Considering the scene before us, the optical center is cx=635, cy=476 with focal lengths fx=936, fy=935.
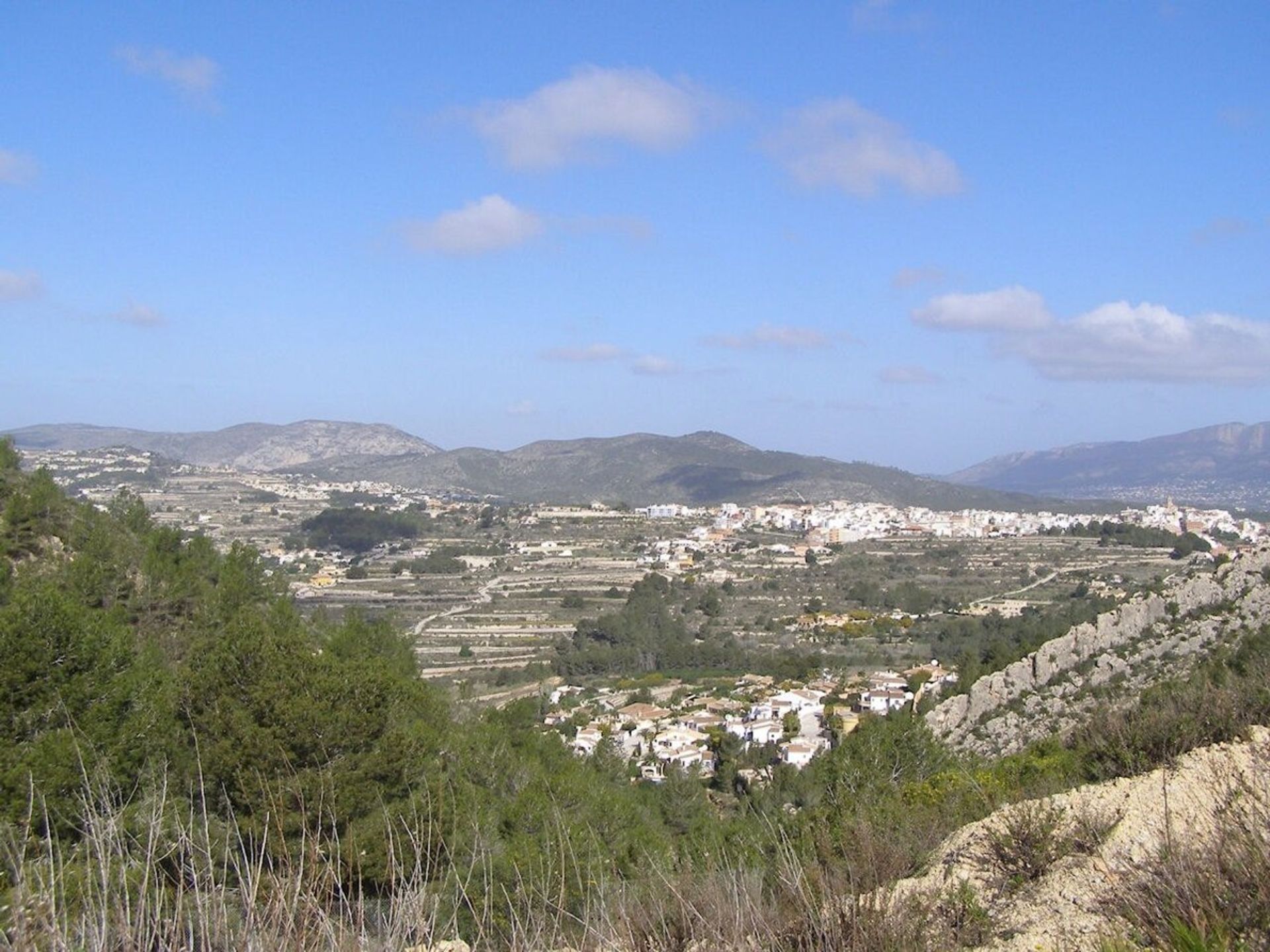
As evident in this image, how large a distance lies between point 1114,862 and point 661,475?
99.3 metres

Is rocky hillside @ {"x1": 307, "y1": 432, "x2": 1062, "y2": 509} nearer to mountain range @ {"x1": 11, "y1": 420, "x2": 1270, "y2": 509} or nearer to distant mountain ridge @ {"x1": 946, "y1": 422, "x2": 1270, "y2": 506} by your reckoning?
mountain range @ {"x1": 11, "y1": 420, "x2": 1270, "y2": 509}

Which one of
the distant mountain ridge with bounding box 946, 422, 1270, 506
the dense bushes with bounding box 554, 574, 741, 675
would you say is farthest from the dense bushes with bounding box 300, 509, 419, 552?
the distant mountain ridge with bounding box 946, 422, 1270, 506

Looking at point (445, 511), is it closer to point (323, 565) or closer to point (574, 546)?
point (574, 546)

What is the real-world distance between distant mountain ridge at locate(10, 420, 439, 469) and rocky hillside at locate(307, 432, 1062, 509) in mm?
10073

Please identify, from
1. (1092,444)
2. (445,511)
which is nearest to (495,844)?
(445,511)

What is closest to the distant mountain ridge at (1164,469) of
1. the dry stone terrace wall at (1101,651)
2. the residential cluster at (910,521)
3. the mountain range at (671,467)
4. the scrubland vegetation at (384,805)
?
the mountain range at (671,467)

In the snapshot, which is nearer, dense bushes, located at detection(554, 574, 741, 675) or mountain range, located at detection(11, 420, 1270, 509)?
dense bushes, located at detection(554, 574, 741, 675)

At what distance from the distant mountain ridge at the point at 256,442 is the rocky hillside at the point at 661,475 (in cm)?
1007

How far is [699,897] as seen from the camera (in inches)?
120

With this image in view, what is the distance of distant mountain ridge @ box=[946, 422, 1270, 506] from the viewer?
11325 centimetres

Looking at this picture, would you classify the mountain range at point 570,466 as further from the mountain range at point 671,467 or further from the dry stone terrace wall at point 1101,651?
the dry stone terrace wall at point 1101,651

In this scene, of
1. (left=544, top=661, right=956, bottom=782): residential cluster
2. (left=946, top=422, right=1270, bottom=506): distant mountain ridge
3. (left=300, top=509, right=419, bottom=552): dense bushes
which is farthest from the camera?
(left=946, top=422, right=1270, bottom=506): distant mountain ridge

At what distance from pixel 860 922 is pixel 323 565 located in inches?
1935

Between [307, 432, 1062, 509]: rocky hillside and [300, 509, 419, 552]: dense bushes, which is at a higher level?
[307, 432, 1062, 509]: rocky hillside
